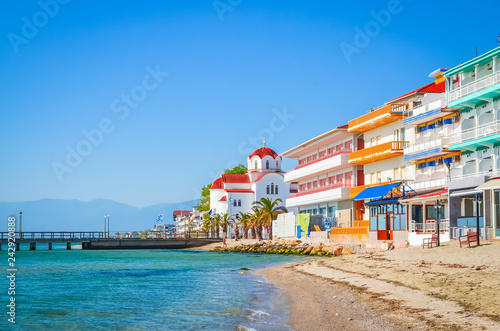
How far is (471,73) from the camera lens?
38.3 metres

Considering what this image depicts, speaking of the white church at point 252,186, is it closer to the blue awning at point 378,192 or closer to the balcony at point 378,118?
the balcony at point 378,118

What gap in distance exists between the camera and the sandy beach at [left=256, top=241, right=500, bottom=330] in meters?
14.6

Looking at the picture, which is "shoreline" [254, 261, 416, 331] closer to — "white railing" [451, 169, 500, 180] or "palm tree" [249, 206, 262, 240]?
"white railing" [451, 169, 500, 180]

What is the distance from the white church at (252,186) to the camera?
3969 inches

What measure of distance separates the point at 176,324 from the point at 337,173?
156 ft

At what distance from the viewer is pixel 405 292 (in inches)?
740

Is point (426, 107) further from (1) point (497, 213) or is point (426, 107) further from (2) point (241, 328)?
(2) point (241, 328)

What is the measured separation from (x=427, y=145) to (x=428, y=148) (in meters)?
0.32

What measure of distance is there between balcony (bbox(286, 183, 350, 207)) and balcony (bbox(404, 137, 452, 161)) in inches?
483

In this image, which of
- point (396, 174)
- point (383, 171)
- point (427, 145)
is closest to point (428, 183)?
point (427, 145)

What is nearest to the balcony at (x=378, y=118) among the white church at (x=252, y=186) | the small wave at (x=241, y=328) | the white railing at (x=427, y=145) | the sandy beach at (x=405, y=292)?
the white railing at (x=427, y=145)

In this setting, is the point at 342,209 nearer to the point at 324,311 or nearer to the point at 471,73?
the point at 471,73

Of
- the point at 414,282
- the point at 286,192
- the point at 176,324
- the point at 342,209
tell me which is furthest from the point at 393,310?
the point at 286,192

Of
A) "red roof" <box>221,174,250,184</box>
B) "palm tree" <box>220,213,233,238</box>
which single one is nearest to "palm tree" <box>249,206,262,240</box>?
"palm tree" <box>220,213,233,238</box>
